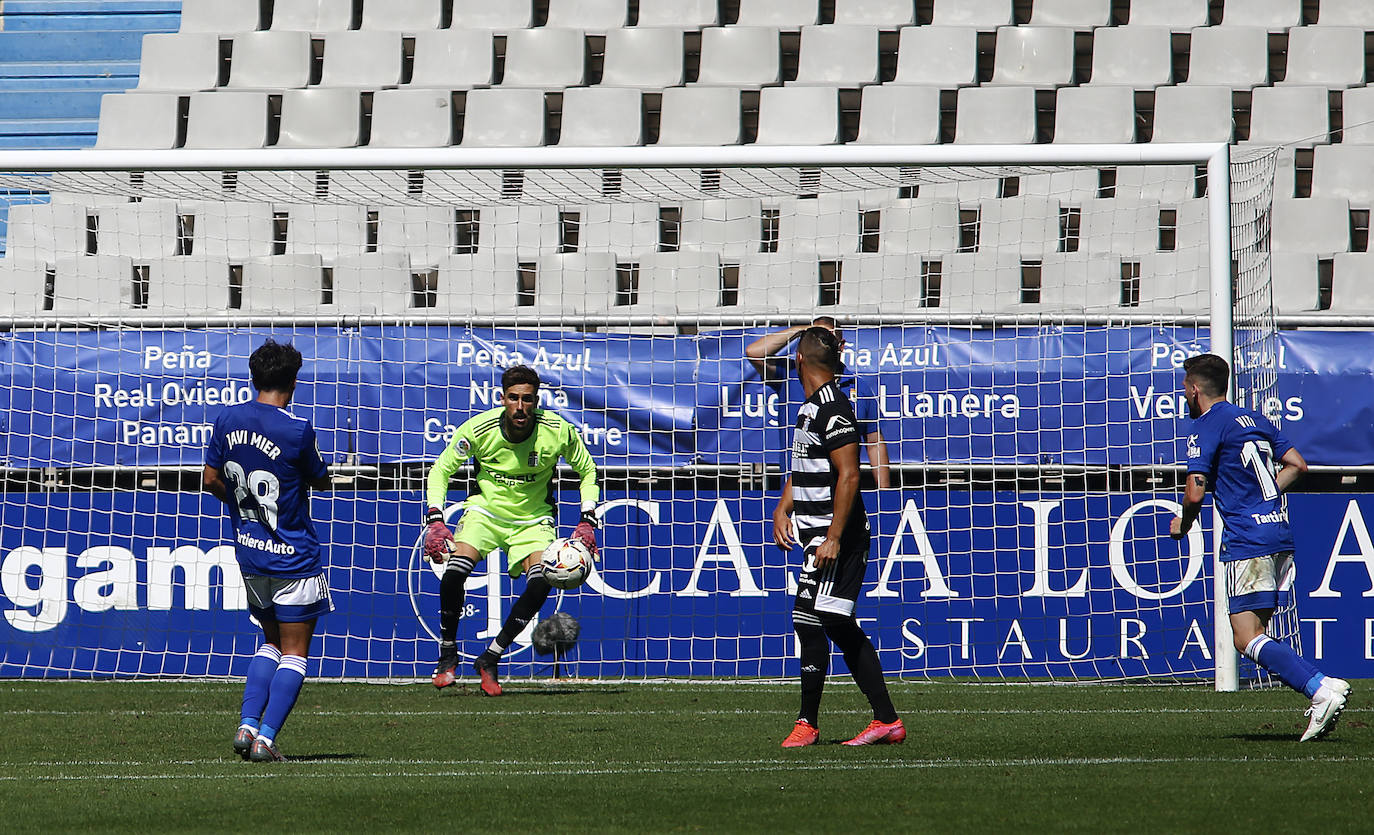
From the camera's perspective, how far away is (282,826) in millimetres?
4336

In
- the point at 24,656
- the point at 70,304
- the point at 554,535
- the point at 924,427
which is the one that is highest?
the point at 70,304

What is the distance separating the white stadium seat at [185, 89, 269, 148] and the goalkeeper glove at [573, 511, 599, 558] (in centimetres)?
770

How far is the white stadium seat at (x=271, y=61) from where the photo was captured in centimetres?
1530

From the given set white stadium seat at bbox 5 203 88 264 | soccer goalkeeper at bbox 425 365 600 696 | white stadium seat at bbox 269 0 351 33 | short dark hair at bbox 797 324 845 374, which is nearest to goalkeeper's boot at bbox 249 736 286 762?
short dark hair at bbox 797 324 845 374

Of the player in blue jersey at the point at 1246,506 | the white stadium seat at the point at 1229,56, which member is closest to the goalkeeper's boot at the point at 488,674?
the player in blue jersey at the point at 1246,506

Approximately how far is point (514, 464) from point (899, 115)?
654 centimetres

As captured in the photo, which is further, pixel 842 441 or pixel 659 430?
pixel 659 430

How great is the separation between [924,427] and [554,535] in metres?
2.78

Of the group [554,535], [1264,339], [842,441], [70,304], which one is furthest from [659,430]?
[70,304]

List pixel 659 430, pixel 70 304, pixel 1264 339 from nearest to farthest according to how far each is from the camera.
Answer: pixel 1264 339, pixel 659 430, pixel 70 304

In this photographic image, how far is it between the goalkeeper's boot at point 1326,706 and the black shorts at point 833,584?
1.79 m

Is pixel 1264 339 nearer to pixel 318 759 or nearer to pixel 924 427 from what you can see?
pixel 924 427

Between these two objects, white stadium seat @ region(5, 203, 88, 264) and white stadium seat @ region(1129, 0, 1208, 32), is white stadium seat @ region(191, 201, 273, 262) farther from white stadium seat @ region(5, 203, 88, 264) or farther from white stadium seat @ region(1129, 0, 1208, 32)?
white stadium seat @ region(1129, 0, 1208, 32)

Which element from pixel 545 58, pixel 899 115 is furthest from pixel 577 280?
pixel 899 115
